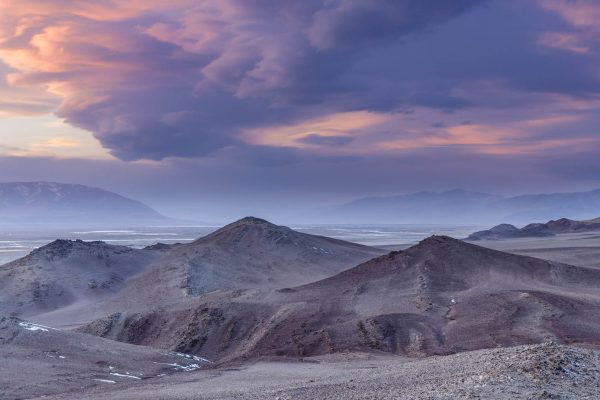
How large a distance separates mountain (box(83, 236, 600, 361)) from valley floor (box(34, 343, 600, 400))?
23.4ft

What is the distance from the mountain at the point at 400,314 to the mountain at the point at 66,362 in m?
4.57

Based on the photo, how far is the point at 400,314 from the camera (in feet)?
114

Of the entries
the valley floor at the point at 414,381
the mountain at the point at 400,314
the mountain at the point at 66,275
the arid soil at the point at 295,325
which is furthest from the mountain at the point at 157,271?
the valley floor at the point at 414,381

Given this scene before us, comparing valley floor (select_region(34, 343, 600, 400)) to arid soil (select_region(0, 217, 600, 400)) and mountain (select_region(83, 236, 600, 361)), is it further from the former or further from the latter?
mountain (select_region(83, 236, 600, 361))

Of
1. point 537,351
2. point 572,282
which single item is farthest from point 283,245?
point 537,351

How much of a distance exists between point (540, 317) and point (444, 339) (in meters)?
5.63

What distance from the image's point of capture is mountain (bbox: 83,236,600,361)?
103 feet

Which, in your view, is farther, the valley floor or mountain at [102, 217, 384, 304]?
mountain at [102, 217, 384, 304]

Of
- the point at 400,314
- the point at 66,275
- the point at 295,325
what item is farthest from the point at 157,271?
the point at 400,314

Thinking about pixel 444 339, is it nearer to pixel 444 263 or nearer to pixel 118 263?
pixel 444 263

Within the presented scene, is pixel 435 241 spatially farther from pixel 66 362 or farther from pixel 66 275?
pixel 66 275

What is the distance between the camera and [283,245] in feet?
240

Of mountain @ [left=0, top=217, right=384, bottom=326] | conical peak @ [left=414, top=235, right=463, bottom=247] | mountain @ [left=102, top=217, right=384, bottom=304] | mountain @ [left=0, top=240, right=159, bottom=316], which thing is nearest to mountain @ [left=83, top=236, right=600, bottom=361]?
conical peak @ [left=414, top=235, right=463, bottom=247]

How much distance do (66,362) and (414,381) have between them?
15397 millimetres
